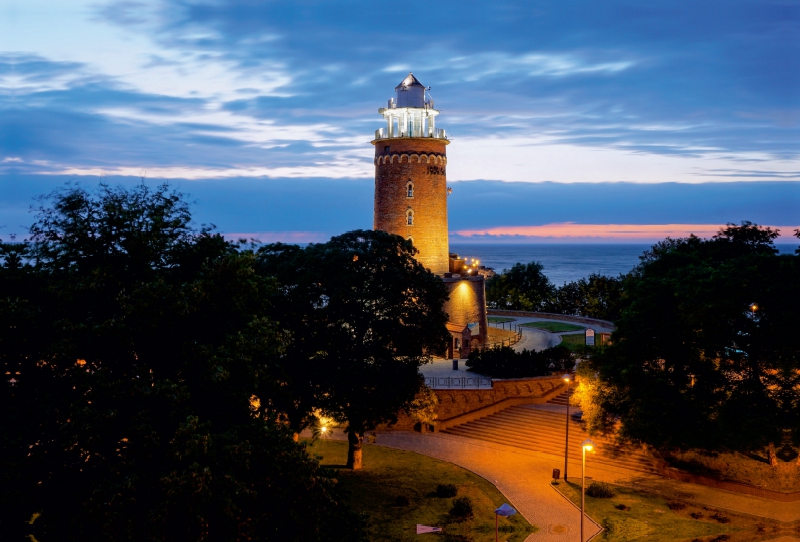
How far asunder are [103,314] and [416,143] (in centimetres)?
2881

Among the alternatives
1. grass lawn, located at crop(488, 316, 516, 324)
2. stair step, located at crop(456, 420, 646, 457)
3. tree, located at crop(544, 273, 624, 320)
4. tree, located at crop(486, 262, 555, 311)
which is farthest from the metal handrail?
tree, located at crop(486, 262, 555, 311)

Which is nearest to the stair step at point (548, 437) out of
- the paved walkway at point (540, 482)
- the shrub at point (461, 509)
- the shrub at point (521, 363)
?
the paved walkway at point (540, 482)

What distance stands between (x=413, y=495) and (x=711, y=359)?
12158 mm

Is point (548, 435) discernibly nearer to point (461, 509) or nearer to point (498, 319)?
point (461, 509)

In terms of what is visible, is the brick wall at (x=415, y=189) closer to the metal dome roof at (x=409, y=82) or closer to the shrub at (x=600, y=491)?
the metal dome roof at (x=409, y=82)

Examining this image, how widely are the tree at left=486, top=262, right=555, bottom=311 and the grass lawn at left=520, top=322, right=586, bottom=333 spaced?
11202 millimetres

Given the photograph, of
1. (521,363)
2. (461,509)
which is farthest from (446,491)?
(521,363)

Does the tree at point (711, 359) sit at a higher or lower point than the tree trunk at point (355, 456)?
higher

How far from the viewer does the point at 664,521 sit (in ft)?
75.0

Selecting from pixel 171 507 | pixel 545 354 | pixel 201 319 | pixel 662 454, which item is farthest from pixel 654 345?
pixel 171 507

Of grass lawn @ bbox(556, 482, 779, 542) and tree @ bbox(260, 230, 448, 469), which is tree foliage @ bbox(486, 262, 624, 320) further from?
tree @ bbox(260, 230, 448, 469)

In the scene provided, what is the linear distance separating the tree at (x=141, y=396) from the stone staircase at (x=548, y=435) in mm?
16841

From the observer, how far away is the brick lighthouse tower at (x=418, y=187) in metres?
41.5

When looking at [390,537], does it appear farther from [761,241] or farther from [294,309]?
[761,241]
